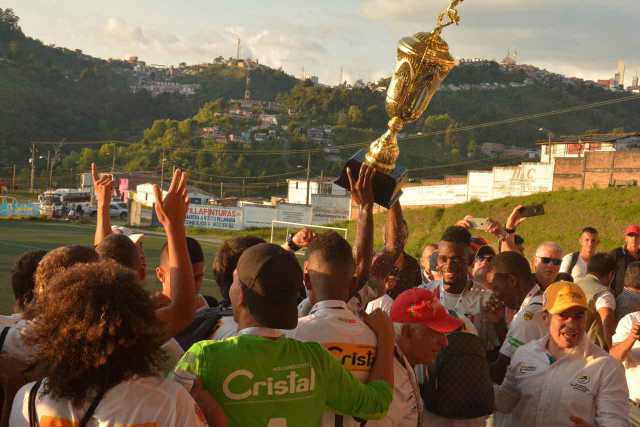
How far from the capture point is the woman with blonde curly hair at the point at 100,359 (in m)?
2.44

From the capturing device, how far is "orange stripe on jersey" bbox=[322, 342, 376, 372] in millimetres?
3395

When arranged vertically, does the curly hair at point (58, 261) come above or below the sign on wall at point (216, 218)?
above

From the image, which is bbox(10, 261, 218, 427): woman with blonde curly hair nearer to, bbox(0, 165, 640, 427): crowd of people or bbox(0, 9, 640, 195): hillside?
bbox(0, 165, 640, 427): crowd of people

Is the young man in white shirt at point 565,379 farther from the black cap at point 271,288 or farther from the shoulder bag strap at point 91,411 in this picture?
the shoulder bag strap at point 91,411

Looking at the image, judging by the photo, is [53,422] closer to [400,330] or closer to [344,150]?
[400,330]

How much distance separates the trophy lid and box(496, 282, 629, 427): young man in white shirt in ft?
5.62

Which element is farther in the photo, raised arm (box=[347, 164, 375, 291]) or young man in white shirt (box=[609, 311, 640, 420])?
young man in white shirt (box=[609, 311, 640, 420])

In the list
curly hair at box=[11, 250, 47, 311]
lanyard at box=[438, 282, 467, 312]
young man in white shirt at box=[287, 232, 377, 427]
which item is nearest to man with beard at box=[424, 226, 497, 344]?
lanyard at box=[438, 282, 467, 312]

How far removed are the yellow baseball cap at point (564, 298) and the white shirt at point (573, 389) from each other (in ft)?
0.70

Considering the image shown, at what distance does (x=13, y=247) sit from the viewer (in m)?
28.6

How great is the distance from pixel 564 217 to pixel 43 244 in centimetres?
2286

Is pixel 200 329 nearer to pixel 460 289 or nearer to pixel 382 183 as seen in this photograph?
pixel 382 183

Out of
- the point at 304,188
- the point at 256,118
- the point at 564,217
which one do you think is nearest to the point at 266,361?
the point at 564,217

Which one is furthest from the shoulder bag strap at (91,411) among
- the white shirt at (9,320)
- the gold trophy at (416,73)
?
the gold trophy at (416,73)
